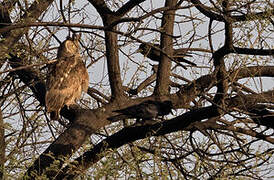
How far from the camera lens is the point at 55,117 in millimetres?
6301

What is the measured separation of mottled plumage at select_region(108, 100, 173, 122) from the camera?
532 centimetres

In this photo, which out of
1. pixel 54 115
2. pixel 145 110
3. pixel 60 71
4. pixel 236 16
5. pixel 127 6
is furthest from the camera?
pixel 60 71

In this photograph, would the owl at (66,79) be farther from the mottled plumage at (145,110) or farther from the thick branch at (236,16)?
the thick branch at (236,16)

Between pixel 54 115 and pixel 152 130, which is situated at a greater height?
pixel 54 115

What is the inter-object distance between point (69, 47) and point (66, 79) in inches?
14.7

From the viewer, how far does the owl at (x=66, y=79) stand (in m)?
6.29

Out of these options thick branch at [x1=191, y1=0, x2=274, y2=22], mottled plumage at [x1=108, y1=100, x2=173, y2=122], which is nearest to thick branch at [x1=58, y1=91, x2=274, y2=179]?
mottled plumage at [x1=108, y1=100, x2=173, y2=122]

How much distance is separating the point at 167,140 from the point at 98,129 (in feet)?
2.28

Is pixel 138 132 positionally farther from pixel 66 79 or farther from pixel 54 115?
pixel 66 79

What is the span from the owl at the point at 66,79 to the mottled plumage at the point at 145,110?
936 mm

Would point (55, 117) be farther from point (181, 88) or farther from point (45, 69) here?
point (181, 88)

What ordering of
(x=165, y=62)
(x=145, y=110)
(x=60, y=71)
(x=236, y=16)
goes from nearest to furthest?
(x=236, y=16) → (x=145, y=110) → (x=165, y=62) → (x=60, y=71)

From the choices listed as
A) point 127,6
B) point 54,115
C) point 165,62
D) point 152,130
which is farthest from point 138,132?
point 54,115

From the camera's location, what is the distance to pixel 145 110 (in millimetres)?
5328
